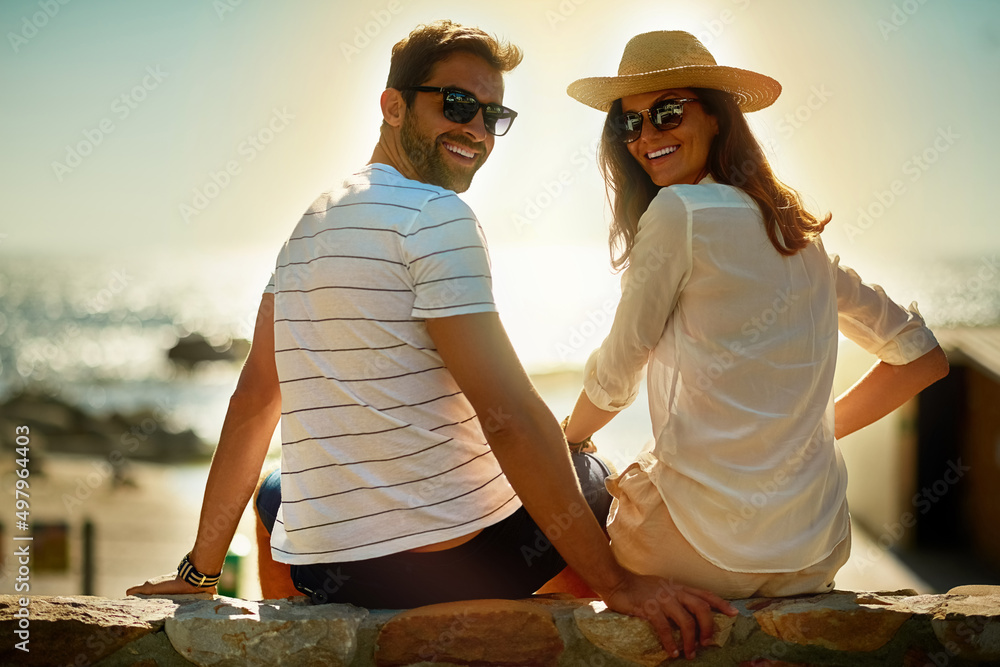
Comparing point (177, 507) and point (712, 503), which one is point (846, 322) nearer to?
point (712, 503)

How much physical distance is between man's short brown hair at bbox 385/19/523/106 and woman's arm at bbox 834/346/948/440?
1342 millimetres

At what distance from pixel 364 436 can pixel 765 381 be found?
2.89ft

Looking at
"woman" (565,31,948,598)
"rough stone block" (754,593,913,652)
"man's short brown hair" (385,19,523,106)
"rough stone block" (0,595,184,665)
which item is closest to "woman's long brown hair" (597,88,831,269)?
"woman" (565,31,948,598)

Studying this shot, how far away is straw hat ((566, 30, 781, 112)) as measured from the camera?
6.80 feet

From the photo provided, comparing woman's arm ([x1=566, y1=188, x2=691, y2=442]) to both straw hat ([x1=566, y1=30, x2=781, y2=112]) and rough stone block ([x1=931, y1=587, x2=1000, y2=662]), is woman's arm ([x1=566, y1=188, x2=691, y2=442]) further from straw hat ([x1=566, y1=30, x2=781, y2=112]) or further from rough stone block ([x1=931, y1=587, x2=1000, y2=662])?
rough stone block ([x1=931, y1=587, x2=1000, y2=662])

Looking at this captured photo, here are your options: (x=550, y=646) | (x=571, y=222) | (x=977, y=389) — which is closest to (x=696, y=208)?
(x=550, y=646)

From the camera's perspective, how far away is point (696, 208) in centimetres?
177

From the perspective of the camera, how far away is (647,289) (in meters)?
1.80

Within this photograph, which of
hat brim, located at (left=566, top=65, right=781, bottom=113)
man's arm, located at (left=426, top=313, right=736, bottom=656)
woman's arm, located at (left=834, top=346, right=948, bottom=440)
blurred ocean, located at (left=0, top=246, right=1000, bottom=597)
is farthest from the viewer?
blurred ocean, located at (left=0, top=246, right=1000, bottom=597)

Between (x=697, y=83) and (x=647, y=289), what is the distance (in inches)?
25.7

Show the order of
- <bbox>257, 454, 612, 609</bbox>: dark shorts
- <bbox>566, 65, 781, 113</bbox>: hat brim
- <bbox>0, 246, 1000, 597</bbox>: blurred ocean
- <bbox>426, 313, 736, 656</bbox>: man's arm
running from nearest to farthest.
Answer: <bbox>426, 313, 736, 656</bbox>: man's arm, <bbox>257, 454, 612, 609</bbox>: dark shorts, <bbox>566, 65, 781, 113</bbox>: hat brim, <bbox>0, 246, 1000, 597</bbox>: blurred ocean

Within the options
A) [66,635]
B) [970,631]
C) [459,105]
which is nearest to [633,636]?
[970,631]

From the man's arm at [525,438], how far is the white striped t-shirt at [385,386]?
2.6 inches

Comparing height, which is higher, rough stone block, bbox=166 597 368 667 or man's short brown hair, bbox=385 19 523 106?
man's short brown hair, bbox=385 19 523 106
